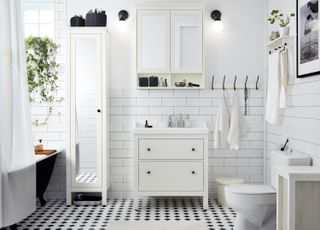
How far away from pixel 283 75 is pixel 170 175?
5.67 ft

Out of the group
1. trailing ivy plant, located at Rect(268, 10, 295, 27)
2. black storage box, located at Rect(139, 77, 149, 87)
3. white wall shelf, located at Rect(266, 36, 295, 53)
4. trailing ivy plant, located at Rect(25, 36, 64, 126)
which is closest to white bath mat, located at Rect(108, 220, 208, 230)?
black storage box, located at Rect(139, 77, 149, 87)

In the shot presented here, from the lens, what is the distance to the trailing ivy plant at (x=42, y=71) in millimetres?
5512

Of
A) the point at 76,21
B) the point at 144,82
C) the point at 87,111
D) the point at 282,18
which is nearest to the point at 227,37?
the point at 282,18

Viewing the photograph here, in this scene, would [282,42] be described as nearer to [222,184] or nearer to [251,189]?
[251,189]

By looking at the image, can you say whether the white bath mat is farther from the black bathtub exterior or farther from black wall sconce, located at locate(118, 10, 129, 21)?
black wall sconce, located at locate(118, 10, 129, 21)

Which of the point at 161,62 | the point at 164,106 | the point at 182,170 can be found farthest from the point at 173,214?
the point at 161,62

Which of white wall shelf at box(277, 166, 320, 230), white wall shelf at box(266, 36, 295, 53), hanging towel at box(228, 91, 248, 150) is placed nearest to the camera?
white wall shelf at box(277, 166, 320, 230)

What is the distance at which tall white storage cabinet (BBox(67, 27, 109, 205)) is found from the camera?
5207 mm

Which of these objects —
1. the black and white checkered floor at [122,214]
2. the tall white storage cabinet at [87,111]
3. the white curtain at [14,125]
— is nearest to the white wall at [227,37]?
the tall white storage cabinet at [87,111]

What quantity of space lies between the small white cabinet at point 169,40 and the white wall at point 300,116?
106 cm

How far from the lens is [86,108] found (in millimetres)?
5230

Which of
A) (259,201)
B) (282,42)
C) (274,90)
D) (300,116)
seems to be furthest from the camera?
(282,42)

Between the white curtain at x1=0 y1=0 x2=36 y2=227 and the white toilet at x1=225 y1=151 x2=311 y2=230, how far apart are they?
6.24 ft

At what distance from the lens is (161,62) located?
17.9 feet
